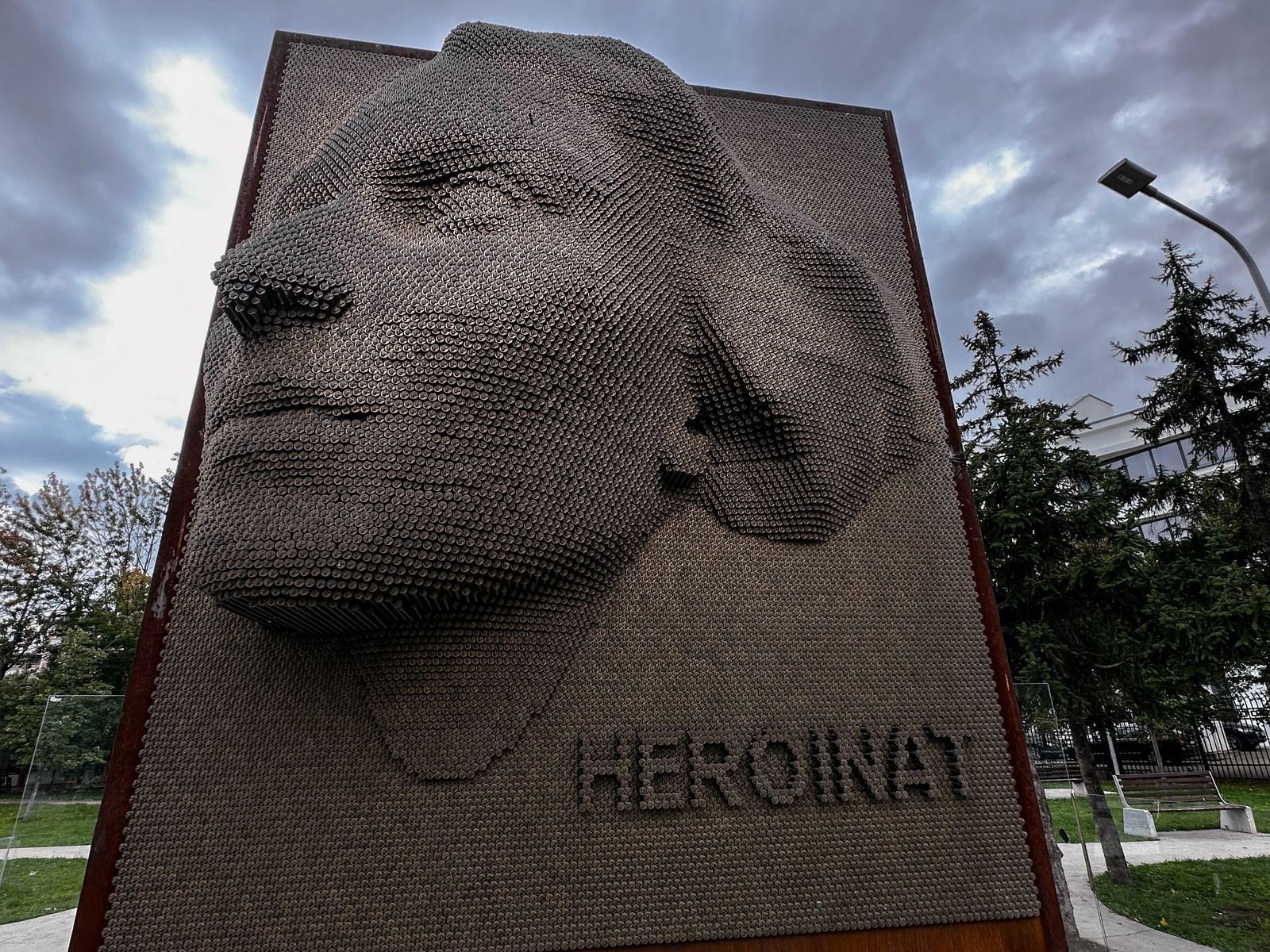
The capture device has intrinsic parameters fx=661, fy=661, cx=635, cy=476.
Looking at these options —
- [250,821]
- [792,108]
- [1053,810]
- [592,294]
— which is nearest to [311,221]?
[592,294]

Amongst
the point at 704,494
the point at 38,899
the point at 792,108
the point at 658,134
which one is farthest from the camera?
the point at 38,899

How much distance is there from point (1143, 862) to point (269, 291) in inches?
460

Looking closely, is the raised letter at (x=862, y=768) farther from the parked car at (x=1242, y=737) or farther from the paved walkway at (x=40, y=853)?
the parked car at (x=1242, y=737)

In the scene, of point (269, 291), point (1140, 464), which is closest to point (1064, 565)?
point (269, 291)

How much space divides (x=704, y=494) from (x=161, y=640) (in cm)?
309

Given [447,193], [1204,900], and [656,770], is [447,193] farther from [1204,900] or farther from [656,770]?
[1204,900]

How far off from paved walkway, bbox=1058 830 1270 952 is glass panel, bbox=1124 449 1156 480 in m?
16.4

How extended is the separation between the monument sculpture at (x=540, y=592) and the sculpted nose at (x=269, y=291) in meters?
0.01

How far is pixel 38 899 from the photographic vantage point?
723 centimetres

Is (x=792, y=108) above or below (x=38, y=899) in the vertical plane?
above

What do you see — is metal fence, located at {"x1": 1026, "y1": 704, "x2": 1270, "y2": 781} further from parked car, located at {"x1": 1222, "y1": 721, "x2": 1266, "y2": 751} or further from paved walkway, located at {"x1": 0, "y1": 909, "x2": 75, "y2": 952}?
paved walkway, located at {"x1": 0, "y1": 909, "x2": 75, "y2": 952}

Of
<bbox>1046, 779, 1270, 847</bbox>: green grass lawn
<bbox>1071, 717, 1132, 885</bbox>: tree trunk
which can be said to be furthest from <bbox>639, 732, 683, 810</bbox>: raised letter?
<bbox>1071, 717, 1132, 885</bbox>: tree trunk

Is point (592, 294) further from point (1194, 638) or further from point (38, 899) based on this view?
point (38, 899)

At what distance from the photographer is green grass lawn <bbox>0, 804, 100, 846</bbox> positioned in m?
3.63
